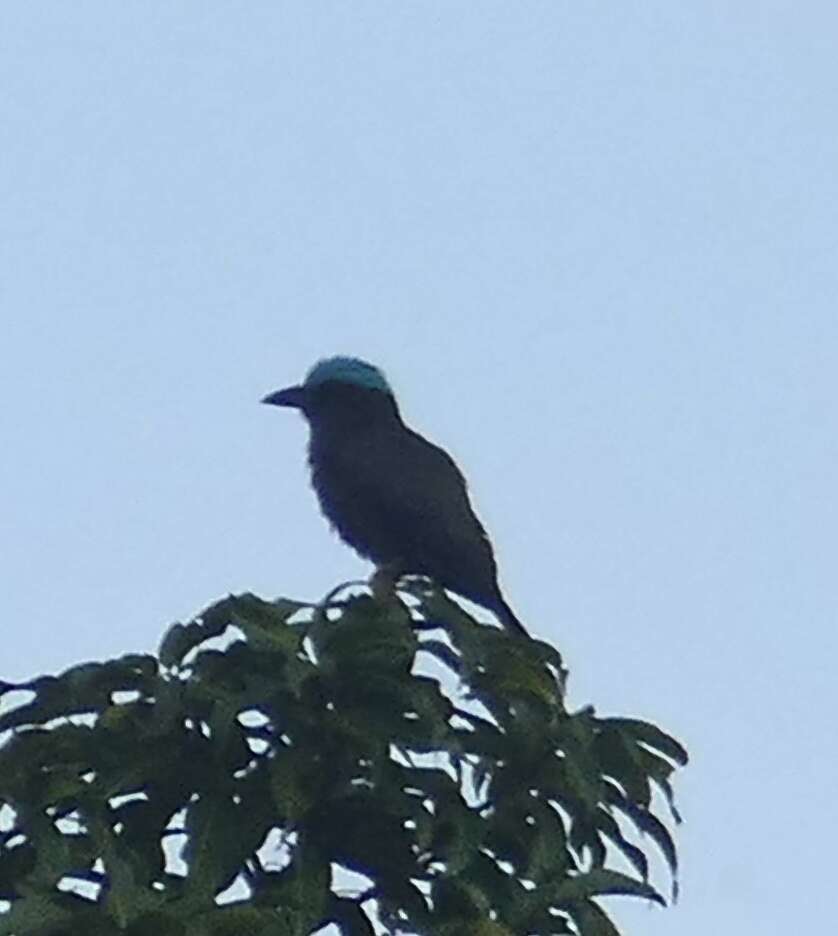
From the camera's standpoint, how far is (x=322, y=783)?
4.31 meters

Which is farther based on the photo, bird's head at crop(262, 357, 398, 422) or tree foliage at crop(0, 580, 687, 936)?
bird's head at crop(262, 357, 398, 422)

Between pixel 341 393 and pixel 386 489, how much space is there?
515 millimetres

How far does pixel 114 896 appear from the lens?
12.7ft

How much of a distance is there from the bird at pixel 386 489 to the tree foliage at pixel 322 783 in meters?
3.75

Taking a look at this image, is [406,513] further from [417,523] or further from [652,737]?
[652,737]

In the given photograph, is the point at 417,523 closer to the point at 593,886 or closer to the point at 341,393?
the point at 341,393

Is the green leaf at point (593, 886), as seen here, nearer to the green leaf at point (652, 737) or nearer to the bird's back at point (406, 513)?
the green leaf at point (652, 737)

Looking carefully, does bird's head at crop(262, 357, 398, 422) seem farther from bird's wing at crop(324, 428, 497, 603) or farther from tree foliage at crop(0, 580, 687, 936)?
tree foliage at crop(0, 580, 687, 936)

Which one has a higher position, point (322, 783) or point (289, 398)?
point (289, 398)

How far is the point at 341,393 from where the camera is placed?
28.7ft

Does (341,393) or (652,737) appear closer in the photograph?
(652,737)

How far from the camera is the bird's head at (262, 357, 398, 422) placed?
28.7 ft

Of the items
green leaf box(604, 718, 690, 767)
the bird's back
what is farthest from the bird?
green leaf box(604, 718, 690, 767)

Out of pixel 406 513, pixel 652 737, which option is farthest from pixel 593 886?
pixel 406 513
